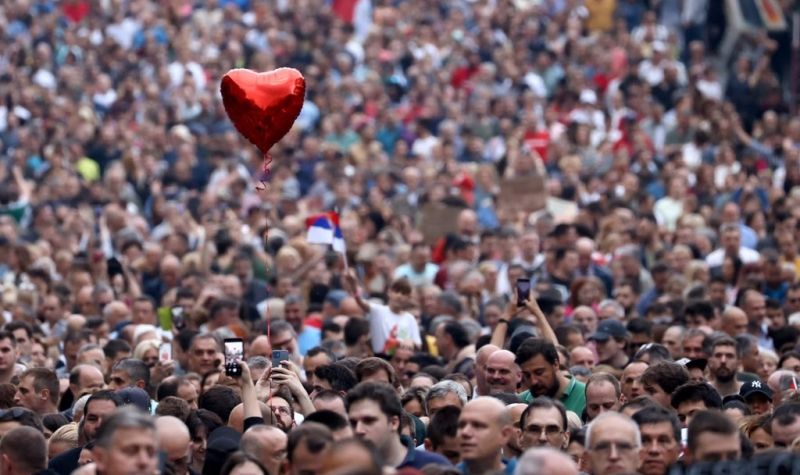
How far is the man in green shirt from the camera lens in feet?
40.7

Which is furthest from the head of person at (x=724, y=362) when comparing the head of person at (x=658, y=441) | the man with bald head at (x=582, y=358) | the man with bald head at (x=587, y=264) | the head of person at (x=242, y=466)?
the man with bald head at (x=587, y=264)

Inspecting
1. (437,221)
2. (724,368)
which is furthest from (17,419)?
(437,221)

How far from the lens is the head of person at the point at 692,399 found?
37.3 ft

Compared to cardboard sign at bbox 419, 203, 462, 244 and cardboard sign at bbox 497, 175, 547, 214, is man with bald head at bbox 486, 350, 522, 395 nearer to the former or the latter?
cardboard sign at bbox 419, 203, 462, 244

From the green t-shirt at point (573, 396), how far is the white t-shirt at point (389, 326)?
11.9 ft

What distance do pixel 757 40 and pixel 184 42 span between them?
8242 millimetres

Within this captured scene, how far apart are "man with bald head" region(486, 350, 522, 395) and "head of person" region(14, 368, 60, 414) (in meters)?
2.78

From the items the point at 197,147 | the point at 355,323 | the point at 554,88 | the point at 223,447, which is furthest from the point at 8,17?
the point at 223,447

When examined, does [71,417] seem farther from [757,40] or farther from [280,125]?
[757,40]

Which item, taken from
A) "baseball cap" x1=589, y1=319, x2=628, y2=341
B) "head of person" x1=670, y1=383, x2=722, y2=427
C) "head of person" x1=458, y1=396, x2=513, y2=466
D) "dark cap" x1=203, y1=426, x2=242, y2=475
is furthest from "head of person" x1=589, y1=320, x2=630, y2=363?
"head of person" x1=458, y1=396, x2=513, y2=466

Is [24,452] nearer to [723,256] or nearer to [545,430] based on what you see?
[545,430]

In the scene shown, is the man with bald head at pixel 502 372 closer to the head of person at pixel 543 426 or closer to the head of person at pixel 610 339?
the head of person at pixel 543 426

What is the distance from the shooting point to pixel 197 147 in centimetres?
2647

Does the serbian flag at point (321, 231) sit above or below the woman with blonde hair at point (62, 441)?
above
